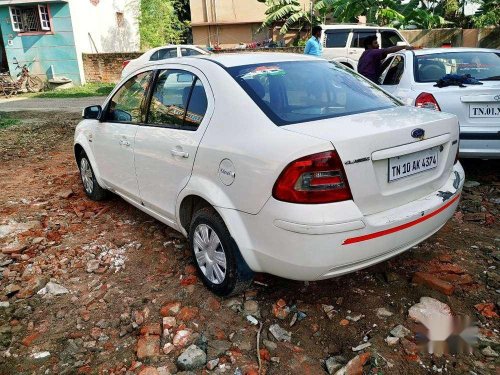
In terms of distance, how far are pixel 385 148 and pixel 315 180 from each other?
0.46 metres

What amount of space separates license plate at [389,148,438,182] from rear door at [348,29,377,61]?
10.7 metres

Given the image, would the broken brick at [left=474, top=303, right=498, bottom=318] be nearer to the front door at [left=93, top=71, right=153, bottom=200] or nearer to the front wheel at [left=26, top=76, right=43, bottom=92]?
the front door at [left=93, top=71, right=153, bottom=200]

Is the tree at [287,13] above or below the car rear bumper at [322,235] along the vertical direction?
above

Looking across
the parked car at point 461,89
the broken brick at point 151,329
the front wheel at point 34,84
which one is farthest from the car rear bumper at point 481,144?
the front wheel at point 34,84

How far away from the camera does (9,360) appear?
2.50 m

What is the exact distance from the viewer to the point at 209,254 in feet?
9.53

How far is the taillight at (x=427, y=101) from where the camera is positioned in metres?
4.51

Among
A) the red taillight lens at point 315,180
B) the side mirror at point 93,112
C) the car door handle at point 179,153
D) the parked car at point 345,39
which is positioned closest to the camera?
the red taillight lens at point 315,180

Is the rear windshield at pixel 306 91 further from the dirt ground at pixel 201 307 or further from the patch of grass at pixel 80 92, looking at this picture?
the patch of grass at pixel 80 92

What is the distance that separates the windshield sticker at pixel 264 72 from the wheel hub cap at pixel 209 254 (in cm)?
108

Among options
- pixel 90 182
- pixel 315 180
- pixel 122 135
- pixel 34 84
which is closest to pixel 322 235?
pixel 315 180

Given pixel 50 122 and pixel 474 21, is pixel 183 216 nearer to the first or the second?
pixel 50 122

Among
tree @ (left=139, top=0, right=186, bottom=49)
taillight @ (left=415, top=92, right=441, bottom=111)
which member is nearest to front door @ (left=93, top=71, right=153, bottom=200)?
taillight @ (left=415, top=92, right=441, bottom=111)

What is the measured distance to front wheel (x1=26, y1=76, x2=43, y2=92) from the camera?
57.2 feet
